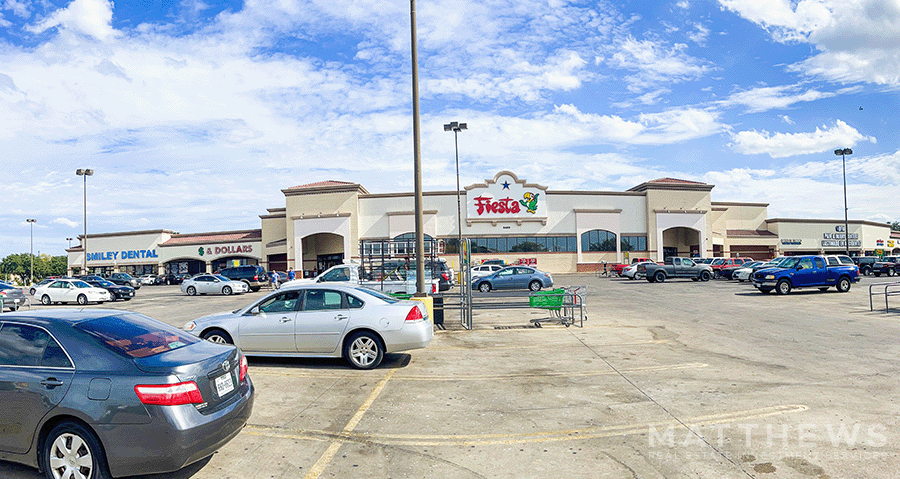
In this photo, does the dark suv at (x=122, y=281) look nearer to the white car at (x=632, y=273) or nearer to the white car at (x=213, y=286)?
the white car at (x=213, y=286)

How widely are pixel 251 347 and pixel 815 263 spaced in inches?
965

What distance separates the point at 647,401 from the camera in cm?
727

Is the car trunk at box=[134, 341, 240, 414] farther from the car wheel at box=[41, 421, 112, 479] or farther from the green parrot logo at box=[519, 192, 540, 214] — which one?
the green parrot logo at box=[519, 192, 540, 214]

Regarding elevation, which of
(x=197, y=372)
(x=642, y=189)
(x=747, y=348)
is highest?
(x=642, y=189)

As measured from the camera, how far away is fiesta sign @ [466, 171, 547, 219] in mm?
55531

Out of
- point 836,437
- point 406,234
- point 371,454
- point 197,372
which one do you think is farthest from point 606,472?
point 406,234

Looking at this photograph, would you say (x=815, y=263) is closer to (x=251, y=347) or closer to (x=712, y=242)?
(x=251, y=347)

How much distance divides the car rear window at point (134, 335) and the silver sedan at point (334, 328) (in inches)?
144

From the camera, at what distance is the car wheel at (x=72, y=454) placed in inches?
174

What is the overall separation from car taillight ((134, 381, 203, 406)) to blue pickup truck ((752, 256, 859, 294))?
25.2 metres

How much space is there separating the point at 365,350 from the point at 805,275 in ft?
73.6

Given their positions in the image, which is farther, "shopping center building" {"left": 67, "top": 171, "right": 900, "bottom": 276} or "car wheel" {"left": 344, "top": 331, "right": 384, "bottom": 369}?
"shopping center building" {"left": 67, "top": 171, "right": 900, "bottom": 276}

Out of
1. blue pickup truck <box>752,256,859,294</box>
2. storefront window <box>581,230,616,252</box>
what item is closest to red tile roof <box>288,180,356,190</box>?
storefront window <box>581,230,616,252</box>

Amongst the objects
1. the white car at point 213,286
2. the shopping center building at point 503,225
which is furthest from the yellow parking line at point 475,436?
the shopping center building at point 503,225
